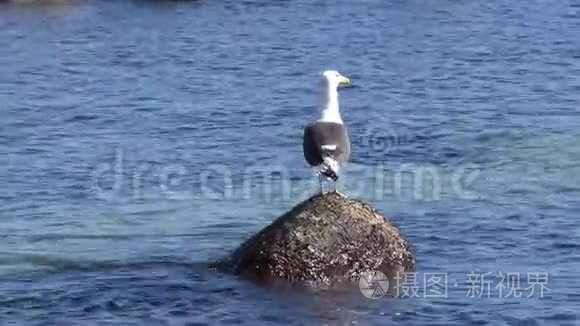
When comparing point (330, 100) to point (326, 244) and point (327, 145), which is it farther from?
point (326, 244)

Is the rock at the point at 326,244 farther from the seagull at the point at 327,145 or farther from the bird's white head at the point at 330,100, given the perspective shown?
the bird's white head at the point at 330,100

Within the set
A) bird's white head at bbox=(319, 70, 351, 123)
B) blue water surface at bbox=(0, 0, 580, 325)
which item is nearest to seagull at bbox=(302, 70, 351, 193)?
bird's white head at bbox=(319, 70, 351, 123)

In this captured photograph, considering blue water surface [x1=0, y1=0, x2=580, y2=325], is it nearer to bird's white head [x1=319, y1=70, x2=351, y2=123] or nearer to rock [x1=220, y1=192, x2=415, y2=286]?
rock [x1=220, y1=192, x2=415, y2=286]

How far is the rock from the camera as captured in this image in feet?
48.4

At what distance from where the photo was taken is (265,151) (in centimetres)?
2169

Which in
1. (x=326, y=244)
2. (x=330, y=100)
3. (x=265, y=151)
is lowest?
(x=326, y=244)

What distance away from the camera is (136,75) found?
28.0 meters

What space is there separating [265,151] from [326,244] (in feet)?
23.1

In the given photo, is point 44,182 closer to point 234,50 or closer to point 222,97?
point 222,97

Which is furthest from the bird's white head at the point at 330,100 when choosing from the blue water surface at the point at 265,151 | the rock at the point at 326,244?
the blue water surface at the point at 265,151

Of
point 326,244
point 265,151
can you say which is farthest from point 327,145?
point 265,151

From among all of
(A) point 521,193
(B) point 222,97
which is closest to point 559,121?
(A) point 521,193

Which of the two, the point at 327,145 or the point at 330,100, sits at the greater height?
the point at 330,100

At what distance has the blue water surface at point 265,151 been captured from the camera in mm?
15062
